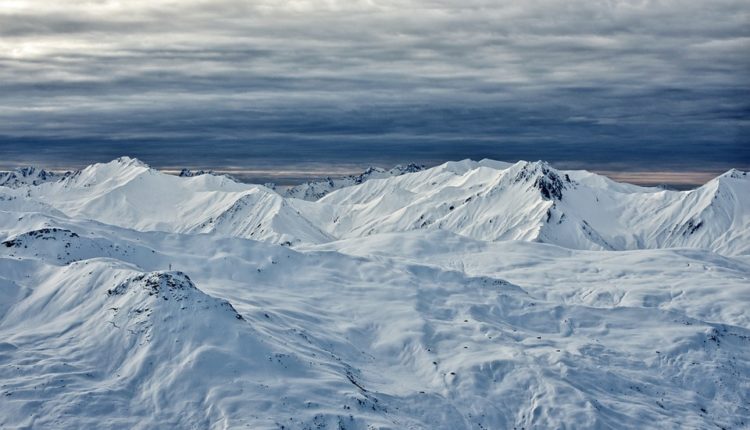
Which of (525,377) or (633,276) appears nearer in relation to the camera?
(525,377)

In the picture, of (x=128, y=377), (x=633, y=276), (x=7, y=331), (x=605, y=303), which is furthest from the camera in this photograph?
(x=633, y=276)

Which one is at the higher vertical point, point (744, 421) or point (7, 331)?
point (7, 331)

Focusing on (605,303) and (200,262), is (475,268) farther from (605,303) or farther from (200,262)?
(200,262)

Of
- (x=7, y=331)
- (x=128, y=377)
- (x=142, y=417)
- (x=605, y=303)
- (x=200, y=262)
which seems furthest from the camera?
(x=605, y=303)

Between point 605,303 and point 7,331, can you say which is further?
point 605,303

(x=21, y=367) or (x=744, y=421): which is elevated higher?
(x=21, y=367)

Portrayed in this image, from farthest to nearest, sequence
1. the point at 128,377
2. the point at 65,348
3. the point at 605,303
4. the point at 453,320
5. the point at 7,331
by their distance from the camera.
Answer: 1. the point at 605,303
2. the point at 453,320
3. the point at 7,331
4. the point at 65,348
5. the point at 128,377

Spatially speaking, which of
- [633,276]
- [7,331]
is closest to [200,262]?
[7,331]

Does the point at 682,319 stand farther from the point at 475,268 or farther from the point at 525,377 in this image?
the point at 475,268

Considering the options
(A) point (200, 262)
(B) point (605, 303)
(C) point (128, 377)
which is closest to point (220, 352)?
(C) point (128, 377)
